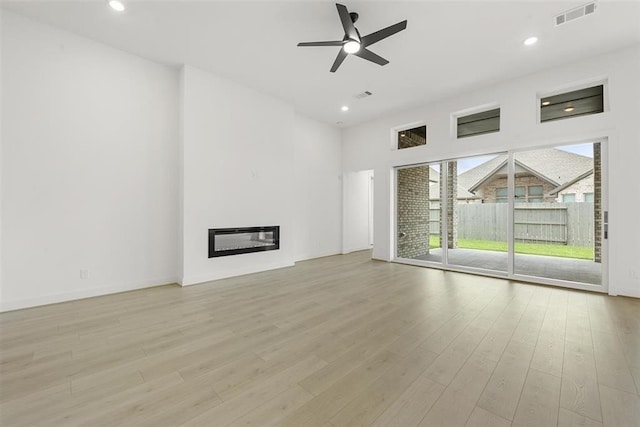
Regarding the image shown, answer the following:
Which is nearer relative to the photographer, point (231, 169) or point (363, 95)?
point (231, 169)

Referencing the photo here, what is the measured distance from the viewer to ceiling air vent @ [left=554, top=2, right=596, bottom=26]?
2969mm

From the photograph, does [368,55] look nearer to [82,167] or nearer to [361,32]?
[361,32]

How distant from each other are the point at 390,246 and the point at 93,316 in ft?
18.4

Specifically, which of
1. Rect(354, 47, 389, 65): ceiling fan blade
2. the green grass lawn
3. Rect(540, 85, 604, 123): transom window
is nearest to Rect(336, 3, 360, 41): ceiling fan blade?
Rect(354, 47, 389, 65): ceiling fan blade

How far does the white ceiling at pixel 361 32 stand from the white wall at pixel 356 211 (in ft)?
11.1

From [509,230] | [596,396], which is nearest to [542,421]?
[596,396]

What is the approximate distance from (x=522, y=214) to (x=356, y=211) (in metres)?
4.22

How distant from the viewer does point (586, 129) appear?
3967mm

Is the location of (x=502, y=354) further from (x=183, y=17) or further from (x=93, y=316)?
(x=183, y=17)

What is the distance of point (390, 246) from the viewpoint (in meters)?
6.35

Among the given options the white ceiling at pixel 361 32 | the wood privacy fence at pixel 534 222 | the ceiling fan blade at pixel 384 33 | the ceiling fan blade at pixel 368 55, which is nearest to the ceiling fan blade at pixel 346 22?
the ceiling fan blade at pixel 384 33

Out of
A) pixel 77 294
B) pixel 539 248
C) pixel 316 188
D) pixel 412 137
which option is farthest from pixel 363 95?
pixel 77 294

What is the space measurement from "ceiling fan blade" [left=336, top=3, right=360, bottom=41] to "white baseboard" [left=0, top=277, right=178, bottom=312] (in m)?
4.61

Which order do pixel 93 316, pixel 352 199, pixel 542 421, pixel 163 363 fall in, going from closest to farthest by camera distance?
pixel 542 421, pixel 163 363, pixel 93 316, pixel 352 199
